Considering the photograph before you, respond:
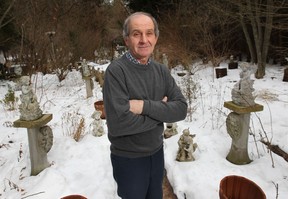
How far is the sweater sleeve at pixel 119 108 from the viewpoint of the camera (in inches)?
61.4

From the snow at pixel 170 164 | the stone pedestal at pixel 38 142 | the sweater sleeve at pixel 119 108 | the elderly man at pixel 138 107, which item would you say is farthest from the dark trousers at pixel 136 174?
the stone pedestal at pixel 38 142

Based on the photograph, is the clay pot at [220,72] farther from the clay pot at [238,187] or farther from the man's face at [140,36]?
the man's face at [140,36]

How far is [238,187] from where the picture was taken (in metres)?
2.42

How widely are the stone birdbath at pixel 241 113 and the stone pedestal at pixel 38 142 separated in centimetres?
246

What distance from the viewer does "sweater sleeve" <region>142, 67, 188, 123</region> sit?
1631 mm

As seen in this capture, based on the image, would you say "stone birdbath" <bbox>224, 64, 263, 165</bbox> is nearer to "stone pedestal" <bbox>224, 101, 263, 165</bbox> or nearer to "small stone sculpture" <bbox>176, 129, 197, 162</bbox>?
"stone pedestal" <bbox>224, 101, 263, 165</bbox>

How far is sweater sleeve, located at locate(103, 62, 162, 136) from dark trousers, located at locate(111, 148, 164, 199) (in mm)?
235

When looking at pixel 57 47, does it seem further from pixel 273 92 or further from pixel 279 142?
pixel 279 142

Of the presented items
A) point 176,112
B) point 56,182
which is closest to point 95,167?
point 56,182

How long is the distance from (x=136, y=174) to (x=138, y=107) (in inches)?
18.8

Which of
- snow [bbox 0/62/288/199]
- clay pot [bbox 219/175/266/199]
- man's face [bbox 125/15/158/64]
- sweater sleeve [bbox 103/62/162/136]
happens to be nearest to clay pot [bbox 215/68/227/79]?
snow [bbox 0/62/288/199]

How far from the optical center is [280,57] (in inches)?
366

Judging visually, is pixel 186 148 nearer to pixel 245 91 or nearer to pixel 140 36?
pixel 245 91

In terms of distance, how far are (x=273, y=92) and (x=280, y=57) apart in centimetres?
355
